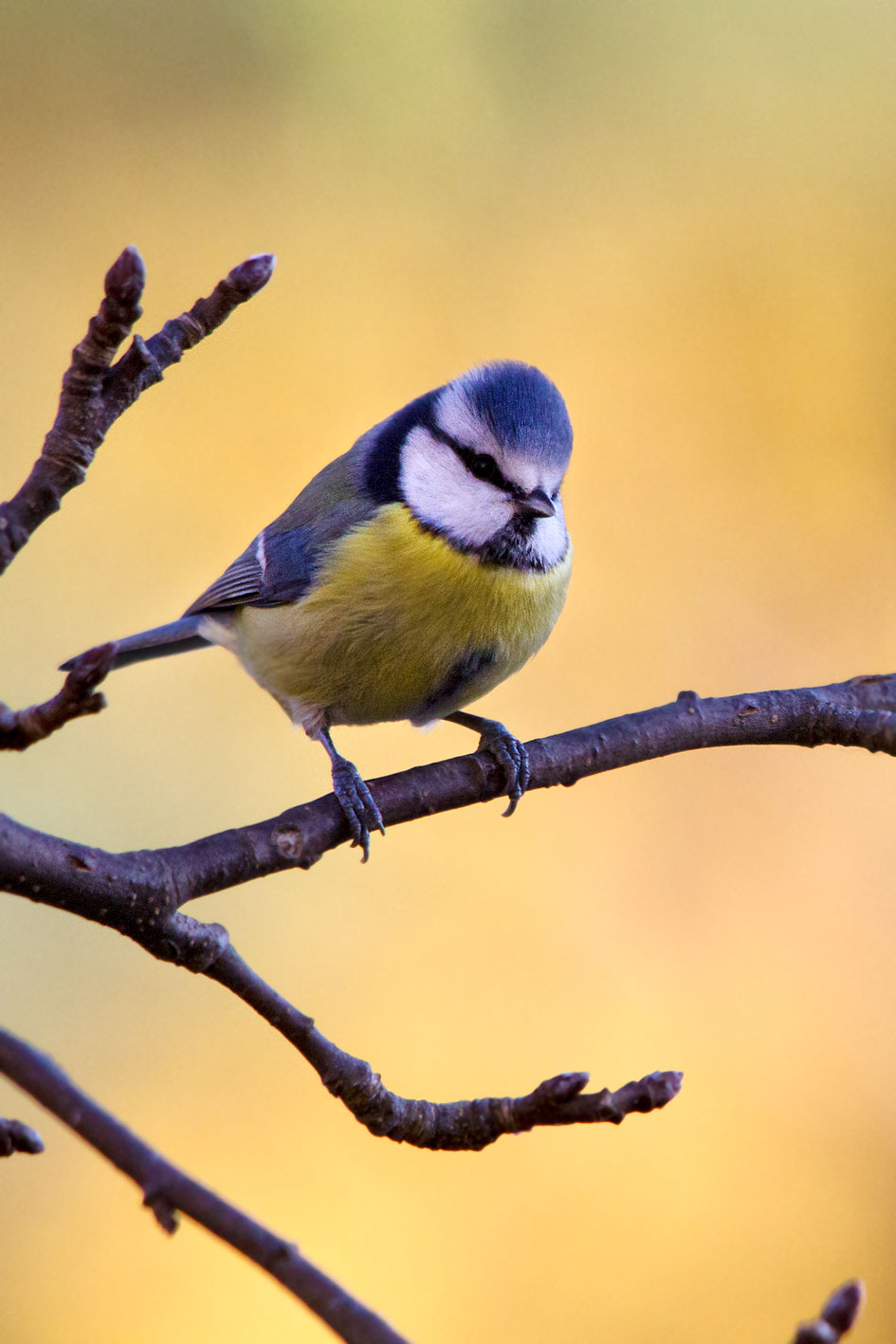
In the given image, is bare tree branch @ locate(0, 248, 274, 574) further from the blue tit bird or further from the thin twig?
the blue tit bird

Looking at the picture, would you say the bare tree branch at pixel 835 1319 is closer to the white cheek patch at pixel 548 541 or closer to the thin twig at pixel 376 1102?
the thin twig at pixel 376 1102

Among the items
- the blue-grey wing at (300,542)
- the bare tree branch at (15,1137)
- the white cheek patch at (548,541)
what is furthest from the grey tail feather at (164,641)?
the bare tree branch at (15,1137)

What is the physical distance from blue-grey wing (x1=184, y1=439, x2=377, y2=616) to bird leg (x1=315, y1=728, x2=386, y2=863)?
221 millimetres

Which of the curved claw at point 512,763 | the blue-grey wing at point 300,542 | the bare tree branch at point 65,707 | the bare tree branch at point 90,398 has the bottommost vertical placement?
the bare tree branch at point 65,707

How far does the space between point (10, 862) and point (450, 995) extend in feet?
4.14

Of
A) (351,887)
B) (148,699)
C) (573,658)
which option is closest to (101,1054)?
(351,887)

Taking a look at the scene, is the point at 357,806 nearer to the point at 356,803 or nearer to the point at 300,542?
the point at 356,803

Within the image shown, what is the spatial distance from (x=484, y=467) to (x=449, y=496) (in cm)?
5

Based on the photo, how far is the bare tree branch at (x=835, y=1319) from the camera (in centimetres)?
53

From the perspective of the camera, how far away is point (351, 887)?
1999 mm

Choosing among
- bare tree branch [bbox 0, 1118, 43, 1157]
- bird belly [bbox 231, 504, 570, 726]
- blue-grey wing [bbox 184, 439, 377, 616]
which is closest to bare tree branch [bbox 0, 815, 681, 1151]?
bare tree branch [bbox 0, 1118, 43, 1157]

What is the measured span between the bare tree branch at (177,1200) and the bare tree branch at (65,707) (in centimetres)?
18

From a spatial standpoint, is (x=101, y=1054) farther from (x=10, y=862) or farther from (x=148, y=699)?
(x=10, y=862)

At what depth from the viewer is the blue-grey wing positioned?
143 cm
